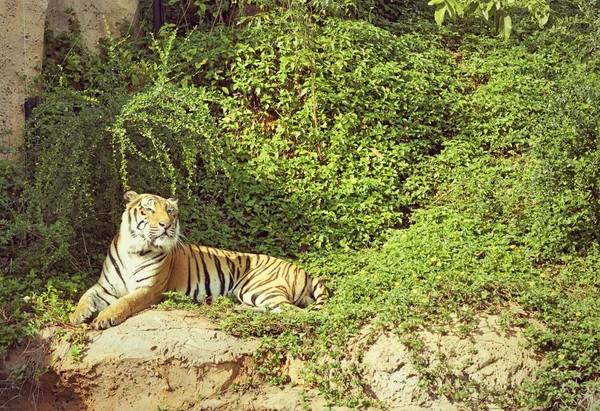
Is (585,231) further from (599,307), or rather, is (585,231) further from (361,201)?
(361,201)

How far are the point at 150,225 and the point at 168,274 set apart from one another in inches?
19.1

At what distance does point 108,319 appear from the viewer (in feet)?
22.4

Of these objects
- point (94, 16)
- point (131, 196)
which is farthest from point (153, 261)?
point (94, 16)

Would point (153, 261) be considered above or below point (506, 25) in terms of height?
below

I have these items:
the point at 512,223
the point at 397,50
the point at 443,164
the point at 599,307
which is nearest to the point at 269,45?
the point at 397,50

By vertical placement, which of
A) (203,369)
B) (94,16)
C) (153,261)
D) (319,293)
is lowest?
(203,369)

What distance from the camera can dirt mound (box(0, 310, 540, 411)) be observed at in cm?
→ 643

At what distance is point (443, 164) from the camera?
31.9ft

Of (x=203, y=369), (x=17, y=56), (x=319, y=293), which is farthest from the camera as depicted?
(x=17, y=56)

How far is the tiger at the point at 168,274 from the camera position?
23.6ft

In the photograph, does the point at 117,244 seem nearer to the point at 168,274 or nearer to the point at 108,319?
the point at 168,274

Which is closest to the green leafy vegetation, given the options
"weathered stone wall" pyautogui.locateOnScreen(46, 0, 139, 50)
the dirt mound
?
the dirt mound

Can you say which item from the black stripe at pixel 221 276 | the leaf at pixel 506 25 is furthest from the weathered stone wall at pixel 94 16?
the leaf at pixel 506 25

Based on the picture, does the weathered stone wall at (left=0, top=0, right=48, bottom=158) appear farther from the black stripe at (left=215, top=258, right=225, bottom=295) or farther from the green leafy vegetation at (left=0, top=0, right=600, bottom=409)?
the black stripe at (left=215, top=258, right=225, bottom=295)
